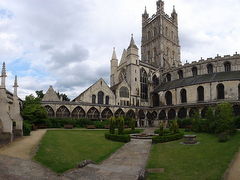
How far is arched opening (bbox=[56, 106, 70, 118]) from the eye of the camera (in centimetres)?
4803

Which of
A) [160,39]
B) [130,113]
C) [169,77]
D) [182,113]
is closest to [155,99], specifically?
[169,77]

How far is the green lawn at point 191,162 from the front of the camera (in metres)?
14.0

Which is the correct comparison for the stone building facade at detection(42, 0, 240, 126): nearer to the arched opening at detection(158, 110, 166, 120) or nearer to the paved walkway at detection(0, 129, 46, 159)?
the arched opening at detection(158, 110, 166, 120)

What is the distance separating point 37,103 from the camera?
41.2m

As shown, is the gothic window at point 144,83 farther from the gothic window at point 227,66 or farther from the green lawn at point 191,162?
the green lawn at point 191,162

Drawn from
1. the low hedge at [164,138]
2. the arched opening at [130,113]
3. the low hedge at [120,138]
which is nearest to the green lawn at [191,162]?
the low hedge at [164,138]

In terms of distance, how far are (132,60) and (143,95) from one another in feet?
33.6

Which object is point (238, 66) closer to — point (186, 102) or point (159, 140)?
point (186, 102)

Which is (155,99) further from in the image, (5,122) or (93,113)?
(5,122)

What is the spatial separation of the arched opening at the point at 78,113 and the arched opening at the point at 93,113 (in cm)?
140

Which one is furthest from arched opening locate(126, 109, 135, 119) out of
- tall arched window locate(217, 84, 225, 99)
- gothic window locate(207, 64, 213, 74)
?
gothic window locate(207, 64, 213, 74)

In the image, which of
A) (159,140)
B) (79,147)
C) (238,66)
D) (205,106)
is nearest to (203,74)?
(238,66)

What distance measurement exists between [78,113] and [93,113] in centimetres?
350

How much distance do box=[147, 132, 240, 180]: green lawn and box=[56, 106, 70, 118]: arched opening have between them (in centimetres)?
2986
